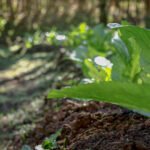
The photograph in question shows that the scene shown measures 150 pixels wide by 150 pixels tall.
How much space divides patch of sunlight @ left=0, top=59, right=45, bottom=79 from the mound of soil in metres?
3.93

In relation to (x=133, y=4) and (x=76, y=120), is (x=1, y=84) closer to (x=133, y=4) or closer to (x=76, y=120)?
(x=76, y=120)

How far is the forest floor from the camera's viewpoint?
1871 mm

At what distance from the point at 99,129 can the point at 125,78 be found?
0.46 metres

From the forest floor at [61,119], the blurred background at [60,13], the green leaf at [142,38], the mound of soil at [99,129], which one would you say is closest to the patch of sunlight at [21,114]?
the forest floor at [61,119]

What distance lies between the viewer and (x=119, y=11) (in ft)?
38.0

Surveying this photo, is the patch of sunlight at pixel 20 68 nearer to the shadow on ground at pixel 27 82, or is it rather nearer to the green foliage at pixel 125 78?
the shadow on ground at pixel 27 82

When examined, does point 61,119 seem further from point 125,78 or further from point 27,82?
point 27,82

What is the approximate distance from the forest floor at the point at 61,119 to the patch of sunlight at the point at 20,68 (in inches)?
9.8

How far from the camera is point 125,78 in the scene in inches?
95.3

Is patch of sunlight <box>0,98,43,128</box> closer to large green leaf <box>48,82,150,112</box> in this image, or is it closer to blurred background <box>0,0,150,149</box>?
blurred background <box>0,0,150,149</box>

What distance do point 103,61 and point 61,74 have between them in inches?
101

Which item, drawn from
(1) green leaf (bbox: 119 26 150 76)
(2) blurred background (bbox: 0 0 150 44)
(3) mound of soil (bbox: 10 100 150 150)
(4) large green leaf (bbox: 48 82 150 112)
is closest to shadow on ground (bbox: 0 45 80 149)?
(3) mound of soil (bbox: 10 100 150 150)

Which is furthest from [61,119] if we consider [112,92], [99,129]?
[112,92]

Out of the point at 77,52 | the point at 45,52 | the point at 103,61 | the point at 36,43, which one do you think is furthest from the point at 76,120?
→ the point at 36,43
